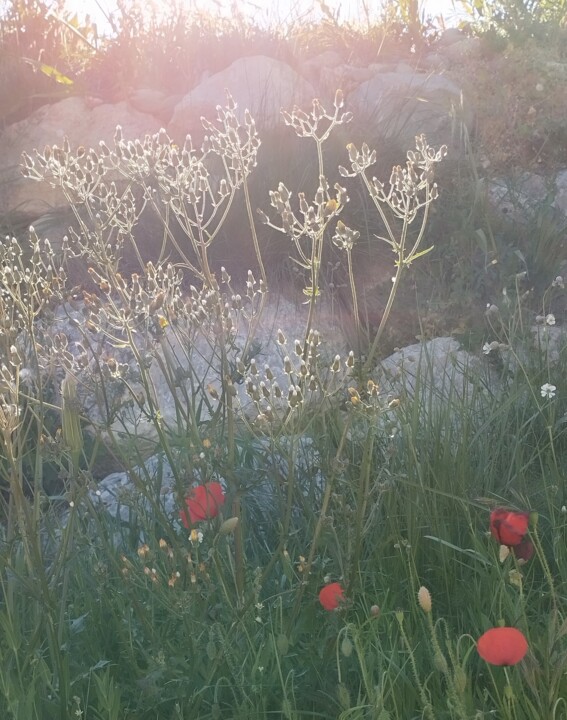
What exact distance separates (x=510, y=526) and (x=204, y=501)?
0.73 metres

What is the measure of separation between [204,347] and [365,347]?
2.53 feet

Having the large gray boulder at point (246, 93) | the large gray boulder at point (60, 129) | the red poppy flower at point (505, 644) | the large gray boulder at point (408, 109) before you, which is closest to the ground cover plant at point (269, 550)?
the red poppy flower at point (505, 644)

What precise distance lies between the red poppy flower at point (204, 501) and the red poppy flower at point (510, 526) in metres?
0.66

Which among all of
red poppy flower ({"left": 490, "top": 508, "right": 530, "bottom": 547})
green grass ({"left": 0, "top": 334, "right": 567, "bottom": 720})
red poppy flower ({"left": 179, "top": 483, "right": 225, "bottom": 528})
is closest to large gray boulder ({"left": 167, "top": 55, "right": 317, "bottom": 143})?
green grass ({"left": 0, "top": 334, "right": 567, "bottom": 720})

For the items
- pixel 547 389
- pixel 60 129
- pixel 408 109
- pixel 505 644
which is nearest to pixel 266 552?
pixel 547 389

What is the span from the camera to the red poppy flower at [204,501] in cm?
203

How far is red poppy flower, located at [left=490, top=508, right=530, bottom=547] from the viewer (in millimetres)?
1580

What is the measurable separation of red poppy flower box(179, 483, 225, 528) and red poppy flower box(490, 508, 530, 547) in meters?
0.66

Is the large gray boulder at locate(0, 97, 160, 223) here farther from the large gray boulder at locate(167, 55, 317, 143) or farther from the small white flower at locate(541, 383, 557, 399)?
the small white flower at locate(541, 383, 557, 399)

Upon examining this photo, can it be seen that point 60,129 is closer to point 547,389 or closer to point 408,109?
point 408,109

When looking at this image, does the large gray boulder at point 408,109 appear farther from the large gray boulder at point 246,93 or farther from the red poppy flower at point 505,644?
the red poppy flower at point 505,644

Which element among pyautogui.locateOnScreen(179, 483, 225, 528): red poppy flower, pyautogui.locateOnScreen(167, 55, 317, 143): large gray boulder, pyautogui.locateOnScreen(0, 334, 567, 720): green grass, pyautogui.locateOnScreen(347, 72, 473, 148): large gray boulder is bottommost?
pyautogui.locateOnScreen(0, 334, 567, 720): green grass

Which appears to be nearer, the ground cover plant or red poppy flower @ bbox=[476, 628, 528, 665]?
red poppy flower @ bbox=[476, 628, 528, 665]

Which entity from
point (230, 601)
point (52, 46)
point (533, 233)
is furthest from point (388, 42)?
point (230, 601)
